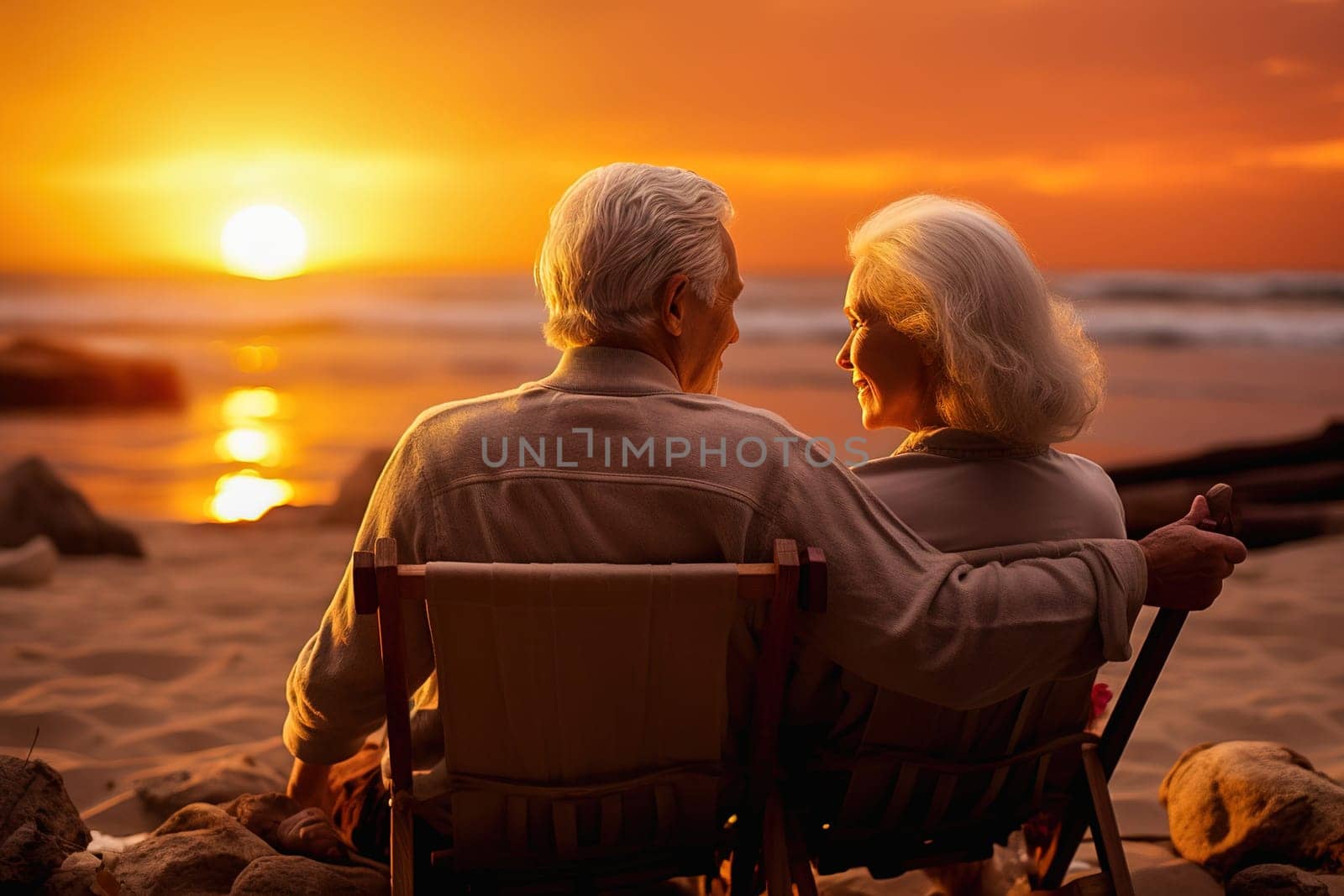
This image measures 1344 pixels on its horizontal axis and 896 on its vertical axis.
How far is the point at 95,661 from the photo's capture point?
4285 millimetres

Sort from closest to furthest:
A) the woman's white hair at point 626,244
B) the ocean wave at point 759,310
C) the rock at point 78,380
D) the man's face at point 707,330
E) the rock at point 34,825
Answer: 1. the woman's white hair at point 626,244
2. the man's face at point 707,330
3. the rock at point 34,825
4. the rock at point 78,380
5. the ocean wave at point 759,310

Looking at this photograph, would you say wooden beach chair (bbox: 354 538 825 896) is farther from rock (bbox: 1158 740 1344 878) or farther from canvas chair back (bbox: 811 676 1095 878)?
rock (bbox: 1158 740 1344 878)

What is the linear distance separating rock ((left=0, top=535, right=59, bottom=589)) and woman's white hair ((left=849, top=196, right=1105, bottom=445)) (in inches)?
180

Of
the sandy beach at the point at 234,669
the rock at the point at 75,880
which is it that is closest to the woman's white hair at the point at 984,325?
the sandy beach at the point at 234,669

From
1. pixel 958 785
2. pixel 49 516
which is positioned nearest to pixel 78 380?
pixel 49 516

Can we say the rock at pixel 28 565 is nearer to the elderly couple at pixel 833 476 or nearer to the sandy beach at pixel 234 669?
the sandy beach at pixel 234 669

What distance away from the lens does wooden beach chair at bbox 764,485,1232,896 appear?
2.03m

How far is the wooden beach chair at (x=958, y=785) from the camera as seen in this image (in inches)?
79.9

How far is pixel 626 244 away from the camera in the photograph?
185 cm

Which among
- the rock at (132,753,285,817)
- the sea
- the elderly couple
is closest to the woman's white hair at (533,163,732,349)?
the elderly couple

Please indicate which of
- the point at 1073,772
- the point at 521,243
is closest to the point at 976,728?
the point at 1073,772

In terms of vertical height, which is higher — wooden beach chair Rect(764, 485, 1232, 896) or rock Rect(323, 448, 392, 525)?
wooden beach chair Rect(764, 485, 1232, 896)

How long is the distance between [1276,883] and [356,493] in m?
5.38

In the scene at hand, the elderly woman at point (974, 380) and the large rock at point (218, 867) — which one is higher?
the elderly woman at point (974, 380)
